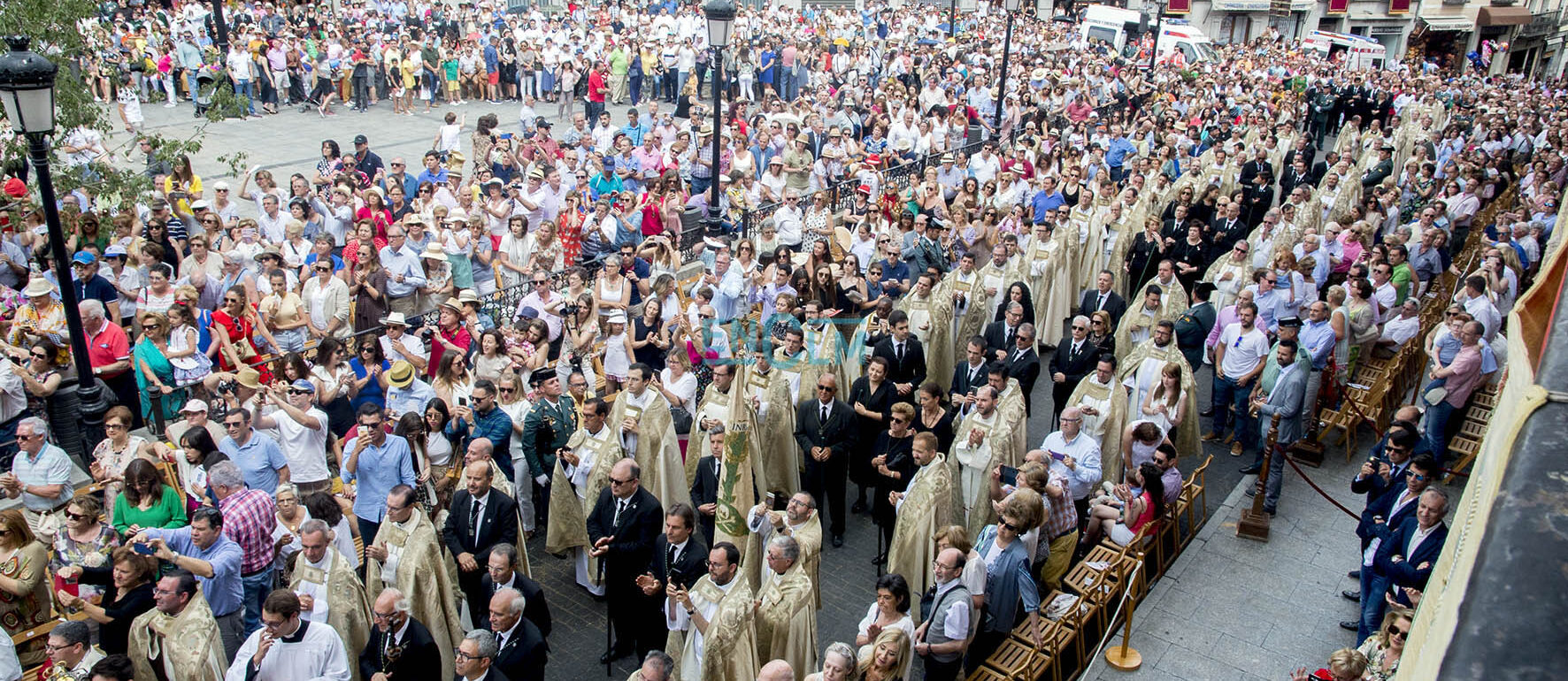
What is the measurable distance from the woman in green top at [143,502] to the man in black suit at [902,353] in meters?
5.79

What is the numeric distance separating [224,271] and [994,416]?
7.54 m

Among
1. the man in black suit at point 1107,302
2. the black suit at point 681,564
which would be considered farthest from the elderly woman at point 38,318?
the man in black suit at point 1107,302

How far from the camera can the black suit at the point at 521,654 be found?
6.71 meters

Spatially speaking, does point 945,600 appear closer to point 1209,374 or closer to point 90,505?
point 90,505

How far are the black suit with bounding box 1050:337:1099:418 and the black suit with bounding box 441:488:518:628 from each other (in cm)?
519

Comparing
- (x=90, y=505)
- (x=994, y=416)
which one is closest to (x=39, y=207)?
(x=90, y=505)

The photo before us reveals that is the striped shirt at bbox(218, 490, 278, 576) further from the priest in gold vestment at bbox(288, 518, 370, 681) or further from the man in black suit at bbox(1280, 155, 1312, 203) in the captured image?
the man in black suit at bbox(1280, 155, 1312, 203)

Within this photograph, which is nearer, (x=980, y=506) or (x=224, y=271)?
(x=980, y=506)

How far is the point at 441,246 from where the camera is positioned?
11938 mm

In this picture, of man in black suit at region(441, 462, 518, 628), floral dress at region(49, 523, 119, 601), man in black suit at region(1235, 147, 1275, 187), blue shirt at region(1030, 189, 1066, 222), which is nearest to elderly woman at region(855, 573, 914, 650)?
man in black suit at region(441, 462, 518, 628)

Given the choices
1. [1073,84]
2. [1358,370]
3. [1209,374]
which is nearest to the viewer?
[1358,370]

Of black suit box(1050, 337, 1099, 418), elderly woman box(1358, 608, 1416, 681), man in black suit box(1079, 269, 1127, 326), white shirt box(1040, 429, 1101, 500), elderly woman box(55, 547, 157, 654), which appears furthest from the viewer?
man in black suit box(1079, 269, 1127, 326)

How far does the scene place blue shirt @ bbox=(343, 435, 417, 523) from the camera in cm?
820

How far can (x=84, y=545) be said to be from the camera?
723 cm
